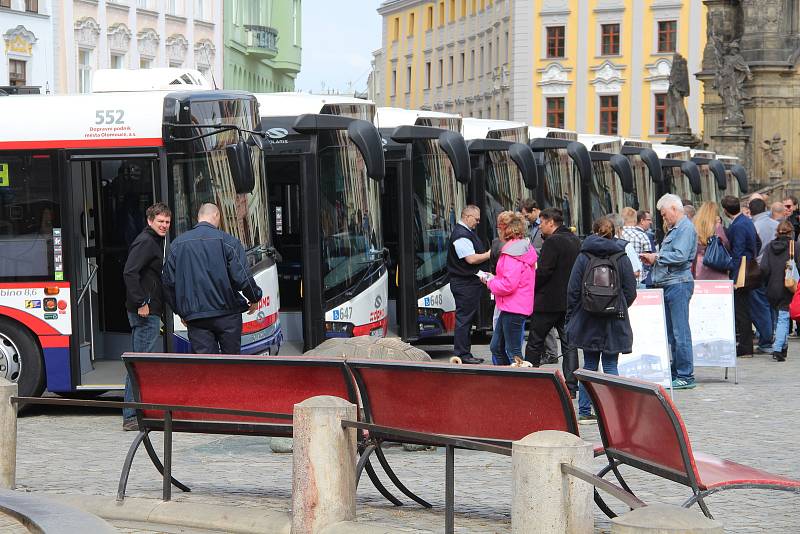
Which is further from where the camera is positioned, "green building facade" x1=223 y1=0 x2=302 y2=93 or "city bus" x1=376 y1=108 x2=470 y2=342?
"green building facade" x1=223 y1=0 x2=302 y2=93

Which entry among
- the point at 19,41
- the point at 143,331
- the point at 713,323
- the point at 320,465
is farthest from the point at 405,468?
the point at 19,41

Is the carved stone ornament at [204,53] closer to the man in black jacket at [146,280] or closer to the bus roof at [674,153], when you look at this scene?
the bus roof at [674,153]

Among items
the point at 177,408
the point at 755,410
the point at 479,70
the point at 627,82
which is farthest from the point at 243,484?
the point at 479,70

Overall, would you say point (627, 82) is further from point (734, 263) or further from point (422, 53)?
point (734, 263)

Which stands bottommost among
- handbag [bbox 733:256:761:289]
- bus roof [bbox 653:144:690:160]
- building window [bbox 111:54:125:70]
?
handbag [bbox 733:256:761:289]

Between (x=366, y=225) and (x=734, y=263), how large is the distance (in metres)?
4.61

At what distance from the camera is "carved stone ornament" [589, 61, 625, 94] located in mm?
86875

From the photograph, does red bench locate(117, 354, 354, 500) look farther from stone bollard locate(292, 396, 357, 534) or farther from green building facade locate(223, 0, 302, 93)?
green building facade locate(223, 0, 302, 93)

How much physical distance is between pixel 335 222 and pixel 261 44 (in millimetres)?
49762

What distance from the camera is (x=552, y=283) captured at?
14.6 metres

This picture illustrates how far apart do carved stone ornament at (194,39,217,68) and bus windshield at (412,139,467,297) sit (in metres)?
38.4

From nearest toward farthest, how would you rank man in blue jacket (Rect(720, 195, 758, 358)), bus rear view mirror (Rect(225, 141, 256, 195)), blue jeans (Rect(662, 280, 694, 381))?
1. bus rear view mirror (Rect(225, 141, 256, 195))
2. blue jeans (Rect(662, 280, 694, 381))
3. man in blue jacket (Rect(720, 195, 758, 358))

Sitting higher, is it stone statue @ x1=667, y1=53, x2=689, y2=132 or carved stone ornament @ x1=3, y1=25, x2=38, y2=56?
carved stone ornament @ x1=3, y1=25, x2=38, y2=56

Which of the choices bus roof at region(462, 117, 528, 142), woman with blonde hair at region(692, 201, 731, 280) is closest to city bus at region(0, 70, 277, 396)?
woman with blonde hair at region(692, 201, 731, 280)
